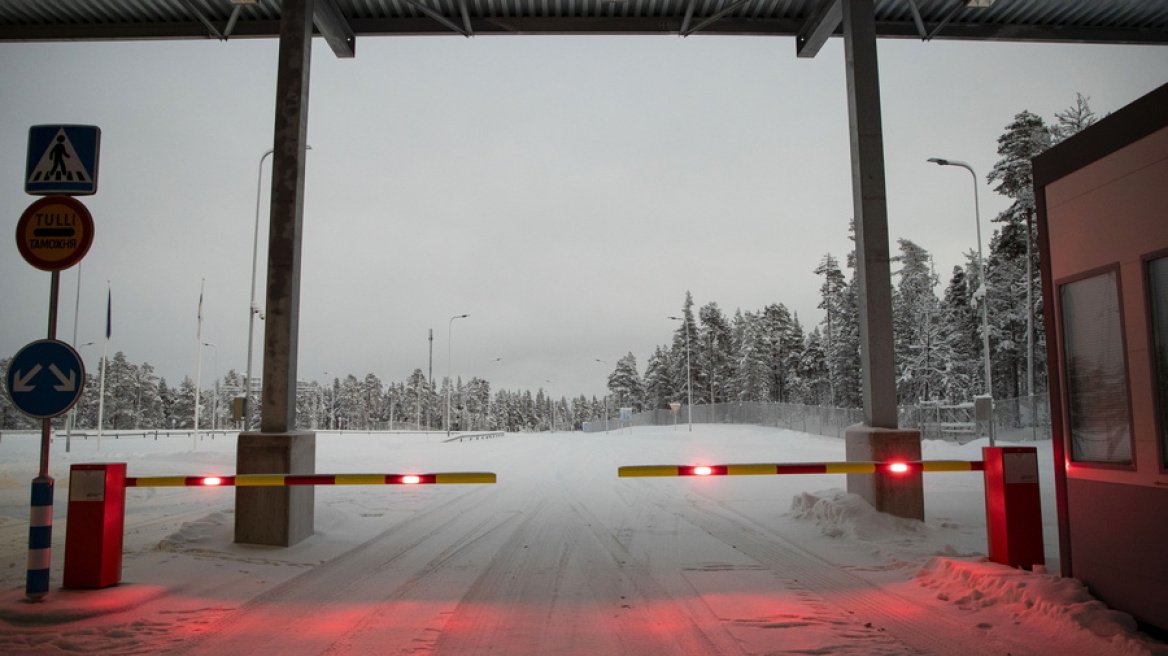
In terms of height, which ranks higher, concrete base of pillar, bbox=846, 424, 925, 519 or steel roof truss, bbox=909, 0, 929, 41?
steel roof truss, bbox=909, 0, 929, 41

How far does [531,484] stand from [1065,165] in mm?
14235

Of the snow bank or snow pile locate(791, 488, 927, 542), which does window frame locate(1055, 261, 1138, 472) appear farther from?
snow pile locate(791, 488, 927, 542)

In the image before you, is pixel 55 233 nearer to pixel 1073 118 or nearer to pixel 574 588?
pixel 574 588

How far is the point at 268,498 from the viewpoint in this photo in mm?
9219

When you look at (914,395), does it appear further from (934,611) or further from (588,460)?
(934,611)

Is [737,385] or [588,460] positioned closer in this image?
[588,460]

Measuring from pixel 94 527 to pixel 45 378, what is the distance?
1559 mm

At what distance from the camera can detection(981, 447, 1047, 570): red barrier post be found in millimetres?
7094

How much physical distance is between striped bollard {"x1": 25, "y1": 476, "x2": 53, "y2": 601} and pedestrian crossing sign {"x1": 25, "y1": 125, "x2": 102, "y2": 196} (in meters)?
2.87

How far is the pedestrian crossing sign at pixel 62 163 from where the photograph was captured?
7.30 m

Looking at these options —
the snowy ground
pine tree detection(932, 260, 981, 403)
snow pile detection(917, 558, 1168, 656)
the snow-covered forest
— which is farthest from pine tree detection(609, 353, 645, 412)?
snow pile detection(917, 558, 1168, 656)

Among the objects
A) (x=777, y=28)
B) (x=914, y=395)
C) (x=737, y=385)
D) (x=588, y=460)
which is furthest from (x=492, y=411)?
(x=777, y=28)

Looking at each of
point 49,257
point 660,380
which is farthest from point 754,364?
point 49,257

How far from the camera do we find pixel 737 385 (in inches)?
4151
